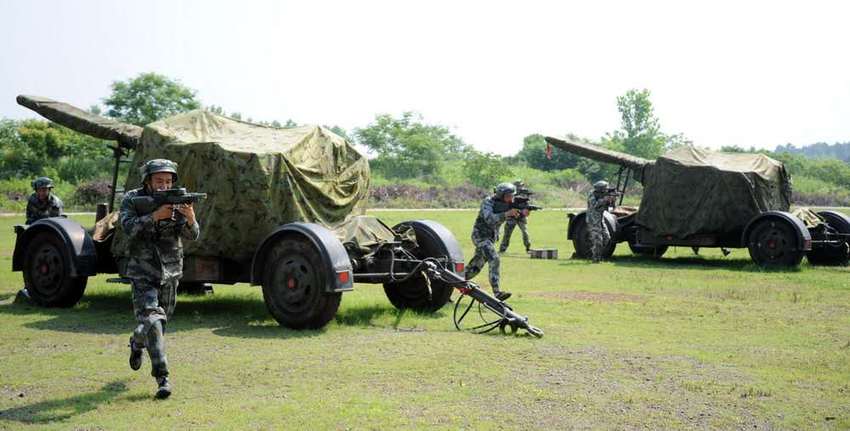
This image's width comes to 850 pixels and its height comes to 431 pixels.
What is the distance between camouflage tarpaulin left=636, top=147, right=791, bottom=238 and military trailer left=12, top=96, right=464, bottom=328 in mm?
10290

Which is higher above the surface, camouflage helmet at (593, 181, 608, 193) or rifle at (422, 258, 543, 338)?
camouflage helmet at (593, 181, 608, 193)

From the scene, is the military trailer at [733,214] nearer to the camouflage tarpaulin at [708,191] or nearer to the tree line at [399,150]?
the camouflage tarpaulin at [708,191]

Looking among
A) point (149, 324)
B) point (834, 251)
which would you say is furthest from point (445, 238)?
point (834, 251)

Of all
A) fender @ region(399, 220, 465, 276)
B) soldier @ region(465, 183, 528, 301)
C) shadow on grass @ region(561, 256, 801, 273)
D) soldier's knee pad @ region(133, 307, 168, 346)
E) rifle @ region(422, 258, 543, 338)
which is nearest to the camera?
soldier's knee pad @ region(133, 307, 168, 346)

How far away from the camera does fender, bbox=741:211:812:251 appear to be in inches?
757

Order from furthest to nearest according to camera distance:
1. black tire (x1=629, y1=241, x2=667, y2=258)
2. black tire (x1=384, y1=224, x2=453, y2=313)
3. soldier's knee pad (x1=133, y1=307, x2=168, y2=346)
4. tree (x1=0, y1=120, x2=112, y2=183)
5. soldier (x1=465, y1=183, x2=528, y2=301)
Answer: tree (x1=0, y1=120, x2=112, y2=183), black tire (x1=629, y1=241, x2=667, y2=258), soldier (x1=465, y1=183, x2=528, y2=301), black tire (x1=384, y1=224, x2=453, y2=313), soldier's knee pad (x1=133, y1=307, x2=168, y2=346)

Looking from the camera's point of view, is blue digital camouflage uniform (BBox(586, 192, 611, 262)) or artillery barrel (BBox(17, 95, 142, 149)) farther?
blue digital camouflage uniform (BBox(586, 192, 611, 262))

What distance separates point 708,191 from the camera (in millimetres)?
21125

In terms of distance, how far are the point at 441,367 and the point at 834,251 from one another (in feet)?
49.3

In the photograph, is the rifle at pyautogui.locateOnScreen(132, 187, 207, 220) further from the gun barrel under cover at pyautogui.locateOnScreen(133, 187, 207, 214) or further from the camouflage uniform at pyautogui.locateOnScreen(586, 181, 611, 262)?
the camouflage uniform at pyautogui.locateOnScreen(586, 181, 611, 262)

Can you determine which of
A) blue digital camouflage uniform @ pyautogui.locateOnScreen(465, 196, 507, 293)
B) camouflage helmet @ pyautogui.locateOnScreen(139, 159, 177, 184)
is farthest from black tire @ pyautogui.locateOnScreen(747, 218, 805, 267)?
camouflage helmet @ pyautogui.locateOnScreen(139, 159, 177, 184)

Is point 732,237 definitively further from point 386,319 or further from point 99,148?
point 99,148

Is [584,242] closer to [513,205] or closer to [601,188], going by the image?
[601,188]

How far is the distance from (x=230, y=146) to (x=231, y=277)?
165 centimetres
